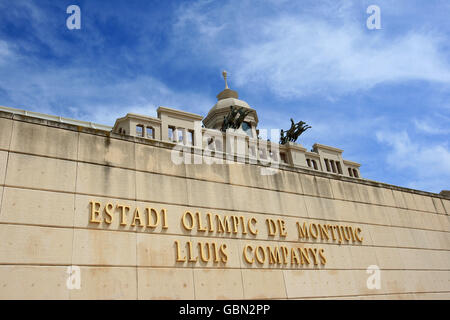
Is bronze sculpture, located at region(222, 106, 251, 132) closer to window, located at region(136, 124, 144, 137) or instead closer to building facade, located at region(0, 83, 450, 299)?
window, located at region(136, 124, 144, 137)

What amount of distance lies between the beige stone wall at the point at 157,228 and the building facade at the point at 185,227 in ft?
0.10

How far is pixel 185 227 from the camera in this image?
10.5 m

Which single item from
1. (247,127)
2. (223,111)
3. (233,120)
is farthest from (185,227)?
(223,111)

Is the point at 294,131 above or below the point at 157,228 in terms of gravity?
above

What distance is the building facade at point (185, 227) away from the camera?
862 centimetres

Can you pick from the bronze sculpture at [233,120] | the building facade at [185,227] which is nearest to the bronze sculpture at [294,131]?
the bronze sculpture at [233,120]

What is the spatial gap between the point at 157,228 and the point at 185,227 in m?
0.85

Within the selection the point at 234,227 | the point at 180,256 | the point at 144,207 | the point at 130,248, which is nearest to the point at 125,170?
the point at 144,207

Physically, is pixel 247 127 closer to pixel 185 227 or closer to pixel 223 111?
pixel 223 111

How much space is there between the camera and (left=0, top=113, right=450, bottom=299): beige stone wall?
8.51m

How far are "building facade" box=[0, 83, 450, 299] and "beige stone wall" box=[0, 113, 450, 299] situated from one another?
0.03m

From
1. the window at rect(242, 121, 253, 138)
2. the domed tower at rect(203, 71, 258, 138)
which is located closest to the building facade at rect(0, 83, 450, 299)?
the window at rect(242, 121, 253, 138)

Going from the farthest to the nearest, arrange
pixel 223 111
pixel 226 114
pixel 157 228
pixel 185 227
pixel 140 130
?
1. pixel 223 111
2. pixel 226 114
3. pixel 140 130
4. pixel 185 227
5. pixel 157 228
